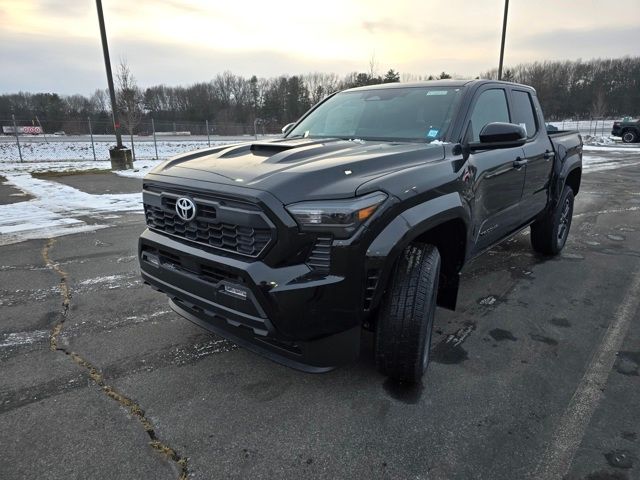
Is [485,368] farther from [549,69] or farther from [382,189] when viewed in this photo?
[549,69]

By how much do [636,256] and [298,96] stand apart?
6662 cm

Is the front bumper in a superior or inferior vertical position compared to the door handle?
inferior

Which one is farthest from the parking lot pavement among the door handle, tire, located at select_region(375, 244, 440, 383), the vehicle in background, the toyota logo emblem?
the vehicle in background

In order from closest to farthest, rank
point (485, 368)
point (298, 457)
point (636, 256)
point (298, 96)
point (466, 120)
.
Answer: point (298, 457) < point (485, 368) < point (466, 120) < point (636, 256) < point (298, 96)

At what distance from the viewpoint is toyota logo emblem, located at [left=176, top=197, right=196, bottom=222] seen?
2463mm

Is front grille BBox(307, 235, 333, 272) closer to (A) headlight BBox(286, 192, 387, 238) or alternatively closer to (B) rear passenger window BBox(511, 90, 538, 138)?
(A) headlight BBox(286, 192, 387, 238)

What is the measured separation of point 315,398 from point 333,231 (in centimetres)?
109

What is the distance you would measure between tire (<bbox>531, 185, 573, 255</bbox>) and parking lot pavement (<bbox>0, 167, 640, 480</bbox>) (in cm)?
108

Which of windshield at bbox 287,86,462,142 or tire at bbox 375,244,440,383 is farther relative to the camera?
windshield at bbox 287,86,462,142

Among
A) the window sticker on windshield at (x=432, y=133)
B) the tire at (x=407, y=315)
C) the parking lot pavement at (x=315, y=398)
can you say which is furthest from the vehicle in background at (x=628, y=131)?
the tire at (x=407, y=315)

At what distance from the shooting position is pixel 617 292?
425 centimetres

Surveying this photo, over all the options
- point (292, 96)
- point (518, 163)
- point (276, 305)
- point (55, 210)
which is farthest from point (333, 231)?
point (292, 96)

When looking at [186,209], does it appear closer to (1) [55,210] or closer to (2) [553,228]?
(2) [553,228]

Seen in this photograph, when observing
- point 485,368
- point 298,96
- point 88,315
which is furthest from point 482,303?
point 298,96
